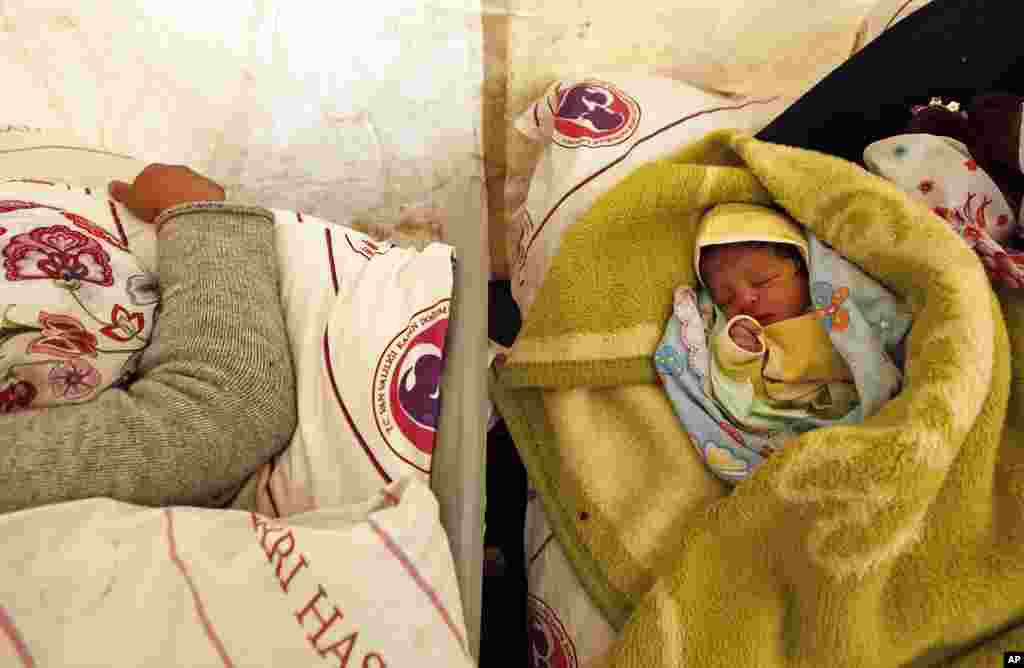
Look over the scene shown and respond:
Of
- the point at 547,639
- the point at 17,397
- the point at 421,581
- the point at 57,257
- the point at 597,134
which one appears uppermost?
the point at 597,134

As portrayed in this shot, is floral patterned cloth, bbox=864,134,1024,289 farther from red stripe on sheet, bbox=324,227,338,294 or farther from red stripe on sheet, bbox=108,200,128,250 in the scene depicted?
red stripe on sheet, bbox=108,200,128,250

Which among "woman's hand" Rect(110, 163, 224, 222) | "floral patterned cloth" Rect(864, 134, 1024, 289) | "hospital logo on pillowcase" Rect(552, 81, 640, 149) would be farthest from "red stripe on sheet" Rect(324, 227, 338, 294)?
"floral patterned cloth" Rect(864, 134, 1024, 289)

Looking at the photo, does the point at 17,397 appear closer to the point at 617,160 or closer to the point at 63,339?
the point at 63,339

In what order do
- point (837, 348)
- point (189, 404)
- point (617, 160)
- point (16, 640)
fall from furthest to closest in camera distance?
point (617, 160)
point (837, 348)
point (189, 404)
point (16, 640)

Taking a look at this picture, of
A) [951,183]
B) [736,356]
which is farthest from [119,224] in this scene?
[951,183]

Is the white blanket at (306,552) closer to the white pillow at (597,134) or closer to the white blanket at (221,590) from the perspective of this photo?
the white blanket at (221,590)

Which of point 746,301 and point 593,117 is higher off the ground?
point 593,117

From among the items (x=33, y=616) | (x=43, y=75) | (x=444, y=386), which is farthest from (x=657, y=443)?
(x=43, y=75)

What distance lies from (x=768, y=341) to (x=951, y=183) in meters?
0.28

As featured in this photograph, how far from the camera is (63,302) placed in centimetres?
55

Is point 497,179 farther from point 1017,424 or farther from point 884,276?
point 1017,424

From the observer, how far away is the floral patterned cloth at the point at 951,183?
69 cm

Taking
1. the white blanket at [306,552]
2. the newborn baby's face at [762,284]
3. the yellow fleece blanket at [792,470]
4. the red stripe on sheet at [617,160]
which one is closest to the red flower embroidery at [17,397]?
the white blanket at [306,552]

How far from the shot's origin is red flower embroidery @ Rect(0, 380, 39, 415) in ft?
1.63
